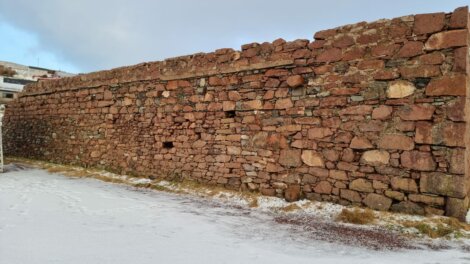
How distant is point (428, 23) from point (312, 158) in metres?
2.60

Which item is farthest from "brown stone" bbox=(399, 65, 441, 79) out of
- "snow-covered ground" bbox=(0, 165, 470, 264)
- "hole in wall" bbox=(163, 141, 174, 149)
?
"hole in wall" bbox=(163, 141, 174, 149)

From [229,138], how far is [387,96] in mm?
3062

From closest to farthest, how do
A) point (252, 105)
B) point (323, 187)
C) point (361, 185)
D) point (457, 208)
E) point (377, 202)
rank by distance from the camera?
point (457, 208)
point (377, 202)
point (361, 185)
point (323, 187)
point (252, 105)

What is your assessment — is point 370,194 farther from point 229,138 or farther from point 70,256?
point 70,256

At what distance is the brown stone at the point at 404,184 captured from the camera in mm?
4820

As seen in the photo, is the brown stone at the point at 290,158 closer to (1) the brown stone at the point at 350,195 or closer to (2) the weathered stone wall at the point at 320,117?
(2) the weathered stone wall at the point at 320,117

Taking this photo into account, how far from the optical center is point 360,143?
5.30 m

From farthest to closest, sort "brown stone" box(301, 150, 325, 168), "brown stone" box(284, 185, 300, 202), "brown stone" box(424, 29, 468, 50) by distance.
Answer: "brown stone" box(284, 185, 300, 202), "brown stone" box(301, 150, 325, 168), "brown stone" box(424, 29, 468, 50)

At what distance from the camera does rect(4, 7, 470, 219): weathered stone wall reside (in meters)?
4.70

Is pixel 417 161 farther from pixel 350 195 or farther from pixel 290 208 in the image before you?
pixel 290 208

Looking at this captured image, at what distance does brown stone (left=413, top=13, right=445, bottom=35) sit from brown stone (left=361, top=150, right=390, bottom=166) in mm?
1787

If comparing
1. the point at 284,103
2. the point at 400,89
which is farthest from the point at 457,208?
the point at 284,103

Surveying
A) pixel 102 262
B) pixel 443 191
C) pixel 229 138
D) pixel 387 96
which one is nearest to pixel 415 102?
pixel 387 96

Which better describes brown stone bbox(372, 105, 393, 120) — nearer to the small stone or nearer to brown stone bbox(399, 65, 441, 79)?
the small stone
